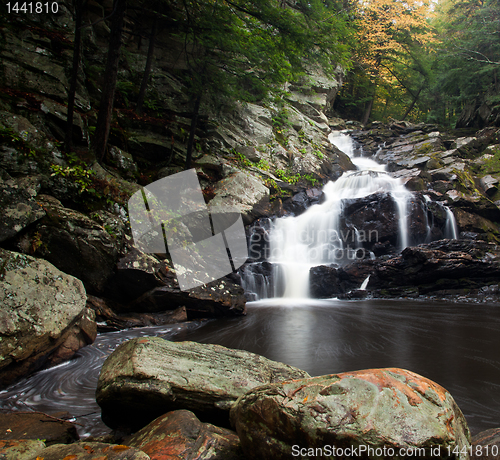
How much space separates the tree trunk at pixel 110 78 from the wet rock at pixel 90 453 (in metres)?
7.73

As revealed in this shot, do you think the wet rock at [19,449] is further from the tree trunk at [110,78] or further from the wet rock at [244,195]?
the wet rock at [244,195]

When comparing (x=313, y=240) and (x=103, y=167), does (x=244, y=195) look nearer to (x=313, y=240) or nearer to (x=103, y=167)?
(x=313, y=240)

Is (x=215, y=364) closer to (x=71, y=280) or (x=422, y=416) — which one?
(x=422, y=416)

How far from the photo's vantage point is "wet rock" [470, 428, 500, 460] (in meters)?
2.01

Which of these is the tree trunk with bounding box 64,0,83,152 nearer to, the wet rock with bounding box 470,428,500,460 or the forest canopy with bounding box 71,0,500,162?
the forest canopy with bounding box 71,0,500,162

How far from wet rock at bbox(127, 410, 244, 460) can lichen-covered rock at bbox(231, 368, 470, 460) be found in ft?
0.72

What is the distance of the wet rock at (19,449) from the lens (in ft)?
6.25

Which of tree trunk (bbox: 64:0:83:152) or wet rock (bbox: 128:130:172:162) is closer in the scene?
tree trunk (bbox: 64:0:83:152)

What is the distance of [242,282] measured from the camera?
34.0 feet

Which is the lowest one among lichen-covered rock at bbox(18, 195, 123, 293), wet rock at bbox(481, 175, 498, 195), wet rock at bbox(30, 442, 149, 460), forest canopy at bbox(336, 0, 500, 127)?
wet rock at bbox(30, 442, 149, 460)

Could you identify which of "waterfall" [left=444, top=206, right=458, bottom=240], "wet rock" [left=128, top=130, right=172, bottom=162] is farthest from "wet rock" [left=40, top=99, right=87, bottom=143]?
"waterfall" [left=444, top=206, right=458, bottom=240]

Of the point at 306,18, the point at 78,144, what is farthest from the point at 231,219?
the point at 306,18

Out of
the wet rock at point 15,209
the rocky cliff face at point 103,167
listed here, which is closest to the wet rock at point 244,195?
the rocky cliff face at point 103,167

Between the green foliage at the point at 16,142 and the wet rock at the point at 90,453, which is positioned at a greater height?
the green foliage at the point at 16,142
